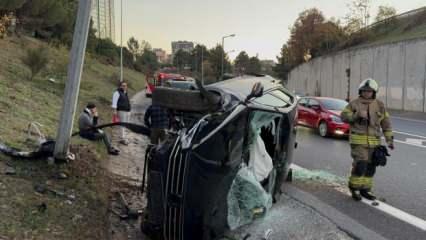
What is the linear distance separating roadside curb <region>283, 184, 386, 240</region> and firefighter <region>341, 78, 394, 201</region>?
0.65 m

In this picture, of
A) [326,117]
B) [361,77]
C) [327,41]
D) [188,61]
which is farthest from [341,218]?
[188,61]

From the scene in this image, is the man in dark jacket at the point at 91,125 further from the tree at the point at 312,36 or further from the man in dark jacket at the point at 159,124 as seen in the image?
the tree at the point at 312,36

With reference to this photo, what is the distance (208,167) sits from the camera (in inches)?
160

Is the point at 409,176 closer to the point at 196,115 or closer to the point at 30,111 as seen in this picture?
the point at 196,115

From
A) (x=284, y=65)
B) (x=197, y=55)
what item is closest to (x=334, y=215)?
(x=284, y=65)

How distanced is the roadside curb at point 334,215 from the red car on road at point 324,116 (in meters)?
7.43

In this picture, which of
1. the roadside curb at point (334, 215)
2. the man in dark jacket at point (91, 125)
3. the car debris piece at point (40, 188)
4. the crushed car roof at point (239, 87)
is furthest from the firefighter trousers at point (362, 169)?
the man in dark jacket at point (91, 125)

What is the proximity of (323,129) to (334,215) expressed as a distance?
9746 millimetres

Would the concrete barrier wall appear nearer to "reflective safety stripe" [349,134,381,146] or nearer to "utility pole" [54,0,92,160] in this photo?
"reflective safety stripe" [349,134,381,146]

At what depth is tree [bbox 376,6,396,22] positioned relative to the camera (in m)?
62.4

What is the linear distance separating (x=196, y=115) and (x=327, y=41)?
6438 centimetres

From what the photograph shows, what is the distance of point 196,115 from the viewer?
5.14 meters

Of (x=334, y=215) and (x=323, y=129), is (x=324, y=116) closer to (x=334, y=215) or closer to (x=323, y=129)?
(x=323, y=129)

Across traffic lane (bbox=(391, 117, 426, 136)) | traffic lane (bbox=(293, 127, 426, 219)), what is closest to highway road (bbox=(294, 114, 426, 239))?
traffic lane (bbox=(293, 127, 426, 219))
